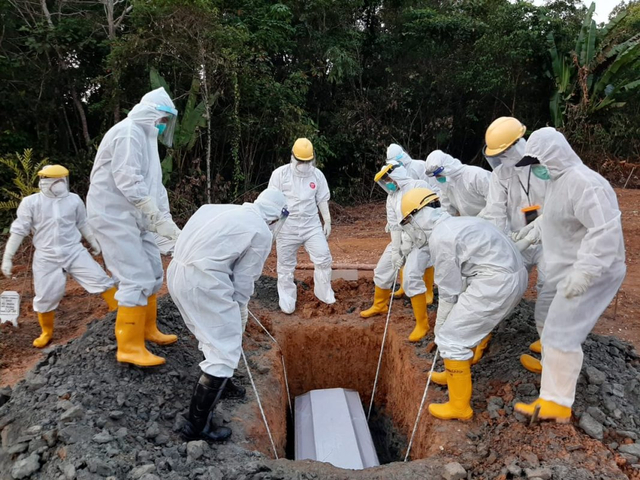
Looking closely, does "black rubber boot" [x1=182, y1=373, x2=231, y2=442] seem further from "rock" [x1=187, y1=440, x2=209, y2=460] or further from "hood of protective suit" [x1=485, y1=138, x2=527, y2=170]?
"hood of protective suit" [x1=485, y1=138, x2=527, y2=170]

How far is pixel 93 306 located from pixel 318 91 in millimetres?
8106

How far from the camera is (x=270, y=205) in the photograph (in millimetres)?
3533

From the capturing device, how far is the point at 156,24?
26.8ft

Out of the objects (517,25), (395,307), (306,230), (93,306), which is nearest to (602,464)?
(395,307)

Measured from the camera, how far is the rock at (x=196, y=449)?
3127 millimetres

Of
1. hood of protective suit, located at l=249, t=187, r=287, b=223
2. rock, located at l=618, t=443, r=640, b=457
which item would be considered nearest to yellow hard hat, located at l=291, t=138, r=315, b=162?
hood of protective suit, located at l=249, t=187, r=287, b=223

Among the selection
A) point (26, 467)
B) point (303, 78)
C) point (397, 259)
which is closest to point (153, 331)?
point (26, 467)

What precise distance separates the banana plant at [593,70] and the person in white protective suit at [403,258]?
338 inches

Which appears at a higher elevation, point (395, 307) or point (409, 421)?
point (395, 307)

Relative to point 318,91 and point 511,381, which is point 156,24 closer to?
point 318,91

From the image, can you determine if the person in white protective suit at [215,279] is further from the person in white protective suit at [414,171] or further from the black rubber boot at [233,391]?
the person in white protective suit at [414,171]

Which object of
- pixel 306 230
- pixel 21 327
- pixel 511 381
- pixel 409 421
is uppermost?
pixel 306 230

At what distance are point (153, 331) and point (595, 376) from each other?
3784mm

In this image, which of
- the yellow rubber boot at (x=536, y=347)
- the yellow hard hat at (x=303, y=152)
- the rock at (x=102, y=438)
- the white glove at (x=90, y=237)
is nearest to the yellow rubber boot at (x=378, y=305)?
the yellow hard hat at (x=303, y=152)
